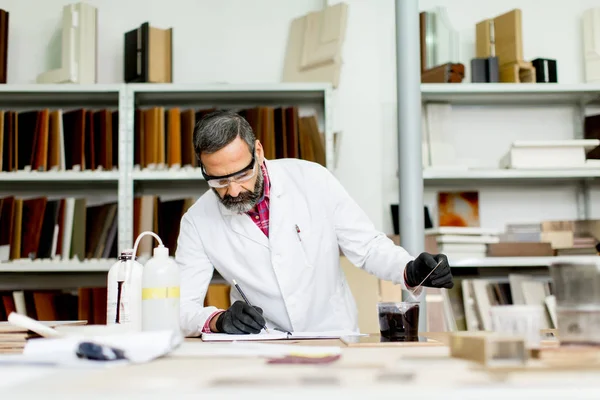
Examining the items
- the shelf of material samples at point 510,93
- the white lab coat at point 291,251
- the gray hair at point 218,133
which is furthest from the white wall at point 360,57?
the gray hair at point 218,133

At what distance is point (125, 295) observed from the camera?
1394 mm

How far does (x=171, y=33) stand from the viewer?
325 cm

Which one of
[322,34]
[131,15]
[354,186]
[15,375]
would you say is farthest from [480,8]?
[15,375]

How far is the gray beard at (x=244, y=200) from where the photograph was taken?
2.03 metres

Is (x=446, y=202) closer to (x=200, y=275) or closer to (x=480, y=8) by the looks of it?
(x=480, y=8)

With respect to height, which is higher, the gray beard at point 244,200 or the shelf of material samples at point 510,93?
the shelf of material samples at point 510,93

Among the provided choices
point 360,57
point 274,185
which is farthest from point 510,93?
point 274,185

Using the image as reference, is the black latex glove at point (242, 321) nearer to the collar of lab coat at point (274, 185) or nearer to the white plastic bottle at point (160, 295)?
the white plastic bottle at point (160, 295)

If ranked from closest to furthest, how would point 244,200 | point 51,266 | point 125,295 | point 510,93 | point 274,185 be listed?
1. point 125,295
2. point 244,200
3. point 274,185
4. point 51,266
5. point 510,93

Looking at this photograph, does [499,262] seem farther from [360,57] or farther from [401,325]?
[401,325]

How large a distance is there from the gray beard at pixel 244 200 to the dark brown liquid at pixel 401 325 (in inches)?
30.0

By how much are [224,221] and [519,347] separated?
1440 mm

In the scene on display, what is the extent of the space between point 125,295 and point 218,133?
0.65 metres

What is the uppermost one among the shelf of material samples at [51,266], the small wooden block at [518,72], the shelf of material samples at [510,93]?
the small wooden block at [518,72]
